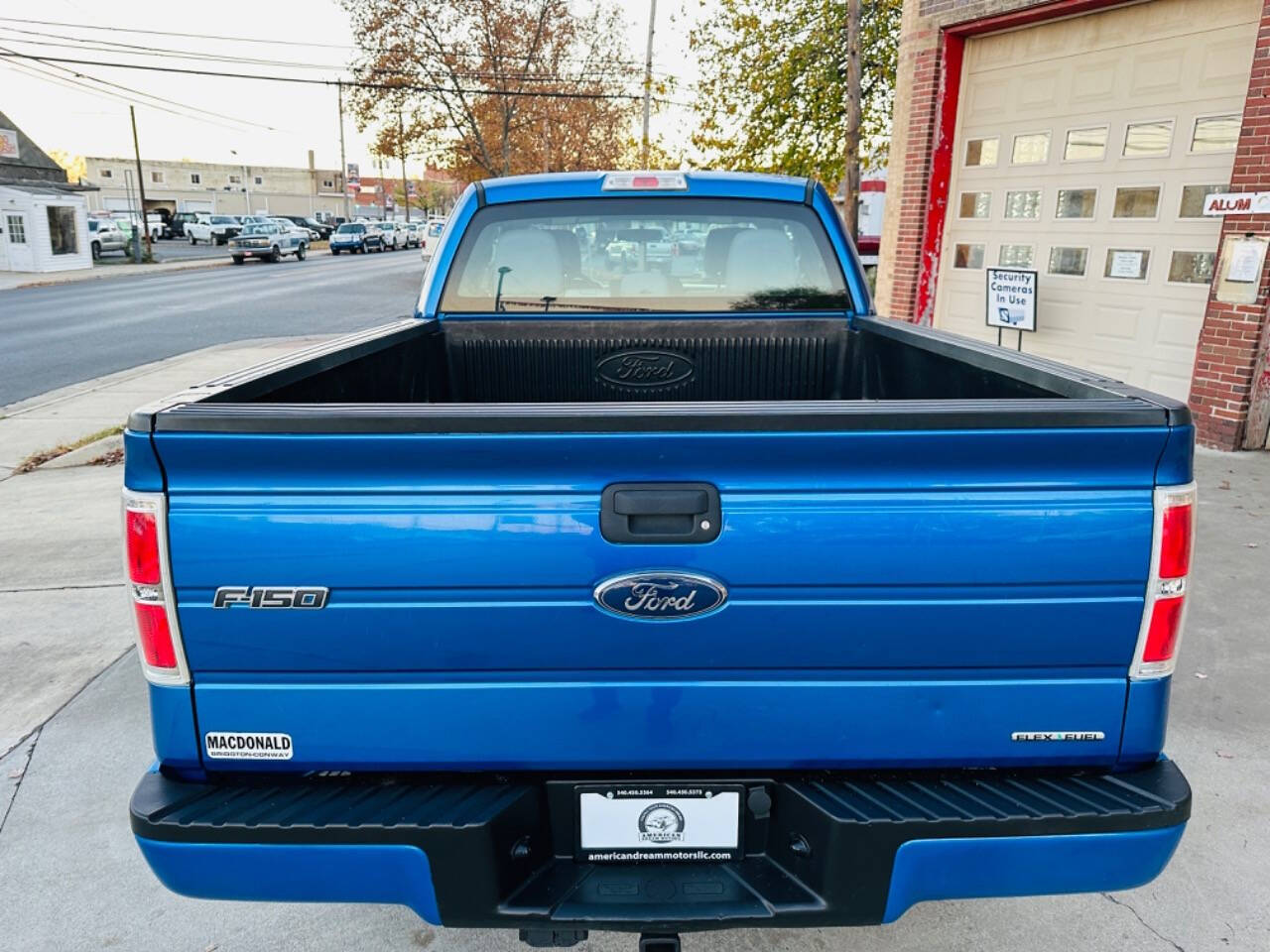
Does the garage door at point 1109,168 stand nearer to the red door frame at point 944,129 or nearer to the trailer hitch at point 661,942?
the red door frame at point 944,129

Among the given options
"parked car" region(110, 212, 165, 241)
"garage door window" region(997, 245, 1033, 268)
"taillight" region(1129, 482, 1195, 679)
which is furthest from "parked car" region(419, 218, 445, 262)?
"parked car" region(110, 212, 165, 241)

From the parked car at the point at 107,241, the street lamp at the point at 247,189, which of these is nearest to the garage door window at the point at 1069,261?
the parked car at the point at 107,241

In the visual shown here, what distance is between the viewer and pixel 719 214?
379 centimetres

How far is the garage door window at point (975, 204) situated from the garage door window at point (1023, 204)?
0.31 metres

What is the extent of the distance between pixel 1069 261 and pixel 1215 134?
174 centimetres

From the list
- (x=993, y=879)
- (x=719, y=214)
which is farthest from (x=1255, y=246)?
(x=993, y=879)

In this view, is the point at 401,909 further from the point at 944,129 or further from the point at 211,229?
the point at 211,229

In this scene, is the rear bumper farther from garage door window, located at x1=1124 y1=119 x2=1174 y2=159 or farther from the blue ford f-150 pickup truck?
garage door window, located at x1=1124 y1=119 x2=1174 y2=159

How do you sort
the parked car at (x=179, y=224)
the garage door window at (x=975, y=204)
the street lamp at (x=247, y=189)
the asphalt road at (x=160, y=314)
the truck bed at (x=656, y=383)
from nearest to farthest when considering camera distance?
1. the truck bed at (x=656, y=383)
2. the garage door window at (x=975, y=204)
3. the asphalt road at (x=160, y=314)
4. the parked car at (x=179, y=224)
5. the street lamp at (x=247, y=189)

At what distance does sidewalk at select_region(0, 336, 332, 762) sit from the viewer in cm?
401

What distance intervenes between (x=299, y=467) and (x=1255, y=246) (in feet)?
26.1

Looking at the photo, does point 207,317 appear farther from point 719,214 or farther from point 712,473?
point 712,473

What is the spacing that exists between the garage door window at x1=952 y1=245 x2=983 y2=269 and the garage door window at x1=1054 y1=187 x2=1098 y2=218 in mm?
1181

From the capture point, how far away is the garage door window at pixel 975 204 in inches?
399
